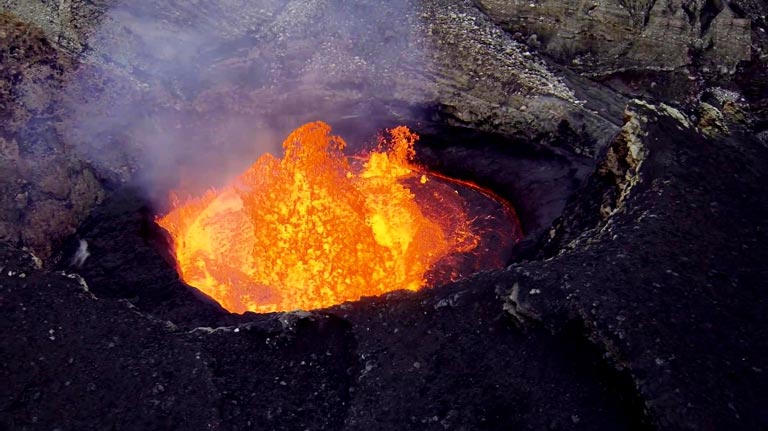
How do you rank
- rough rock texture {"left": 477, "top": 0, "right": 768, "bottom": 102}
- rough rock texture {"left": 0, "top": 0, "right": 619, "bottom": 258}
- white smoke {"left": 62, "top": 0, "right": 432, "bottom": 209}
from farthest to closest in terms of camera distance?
1. rough rock texture {"left": 477, "top": 0, "right": 768, "bottom": 102}
2. white smoke {"left": 62, "top": 0, "right": 432, "bottom": 209}
3. rough rock texture {"left": 0, "top": 0, "right": 619, "bottom": 258}

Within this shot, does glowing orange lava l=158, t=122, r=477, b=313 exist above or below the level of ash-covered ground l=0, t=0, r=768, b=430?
below

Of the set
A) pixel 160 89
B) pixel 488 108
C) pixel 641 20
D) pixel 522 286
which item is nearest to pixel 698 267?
pixel 522 286

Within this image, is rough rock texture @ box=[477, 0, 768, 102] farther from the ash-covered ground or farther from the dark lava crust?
the dark lava crust

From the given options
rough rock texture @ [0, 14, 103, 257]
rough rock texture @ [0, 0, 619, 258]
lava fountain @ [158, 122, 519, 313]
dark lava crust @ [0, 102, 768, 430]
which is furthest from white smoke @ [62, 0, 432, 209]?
dark lava crust @ [0, 102, 768, 430]

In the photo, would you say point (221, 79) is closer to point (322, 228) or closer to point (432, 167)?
point (322, 228)

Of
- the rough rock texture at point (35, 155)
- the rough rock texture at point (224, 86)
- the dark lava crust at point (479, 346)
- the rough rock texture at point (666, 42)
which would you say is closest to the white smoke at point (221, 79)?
the rough rock texture at point (224, 86)

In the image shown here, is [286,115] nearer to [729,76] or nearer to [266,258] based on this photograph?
[266,258]

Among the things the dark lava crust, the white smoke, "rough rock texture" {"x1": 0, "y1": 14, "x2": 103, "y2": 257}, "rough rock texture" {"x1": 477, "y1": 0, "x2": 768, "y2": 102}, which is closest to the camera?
the dark lava crust
